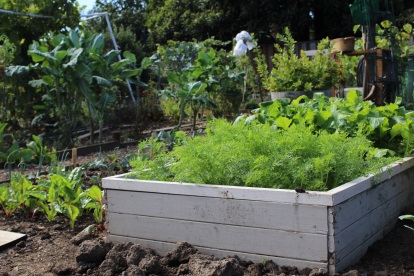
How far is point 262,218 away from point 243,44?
7821 millimetres

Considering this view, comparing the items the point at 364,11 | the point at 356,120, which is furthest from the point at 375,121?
the point at 364,11

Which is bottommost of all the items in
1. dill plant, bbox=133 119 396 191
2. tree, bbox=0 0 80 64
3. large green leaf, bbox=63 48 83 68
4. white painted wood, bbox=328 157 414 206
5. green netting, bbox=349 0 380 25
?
white painted wood, bbox=328 157 414 206

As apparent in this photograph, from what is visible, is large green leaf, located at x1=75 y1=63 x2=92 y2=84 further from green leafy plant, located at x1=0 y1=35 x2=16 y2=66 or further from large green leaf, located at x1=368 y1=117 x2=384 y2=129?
large green leaf, located at x1=368 y1=117 x2=384 y2=129

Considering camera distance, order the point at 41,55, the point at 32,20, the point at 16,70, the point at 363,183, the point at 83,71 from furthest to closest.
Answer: the point at 32,20
the point at 16,70
the point at 83,71
the point at 41,55
the point at 363,183

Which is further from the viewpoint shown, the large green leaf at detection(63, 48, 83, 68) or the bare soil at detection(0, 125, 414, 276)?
the large green leaf at detection(63, 48, 83, 68)

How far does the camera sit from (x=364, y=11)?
24.0ft

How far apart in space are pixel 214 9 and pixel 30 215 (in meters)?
16.6

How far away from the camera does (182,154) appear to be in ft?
10.7

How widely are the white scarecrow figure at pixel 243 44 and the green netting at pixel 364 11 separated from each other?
314 cm

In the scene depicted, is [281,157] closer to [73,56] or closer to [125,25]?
[73,56]

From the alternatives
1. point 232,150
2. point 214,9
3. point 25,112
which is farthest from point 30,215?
point 214,9

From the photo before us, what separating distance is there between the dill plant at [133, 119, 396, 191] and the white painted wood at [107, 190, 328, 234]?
0.15 meters

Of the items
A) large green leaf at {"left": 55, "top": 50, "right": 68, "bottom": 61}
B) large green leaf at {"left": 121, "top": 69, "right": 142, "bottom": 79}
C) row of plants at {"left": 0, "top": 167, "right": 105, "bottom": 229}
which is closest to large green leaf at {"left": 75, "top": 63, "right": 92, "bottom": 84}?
large green leaf at {"left": 55, "top": 50, "right": 68, "bottom": 61}

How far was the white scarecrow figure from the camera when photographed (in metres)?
10.3
